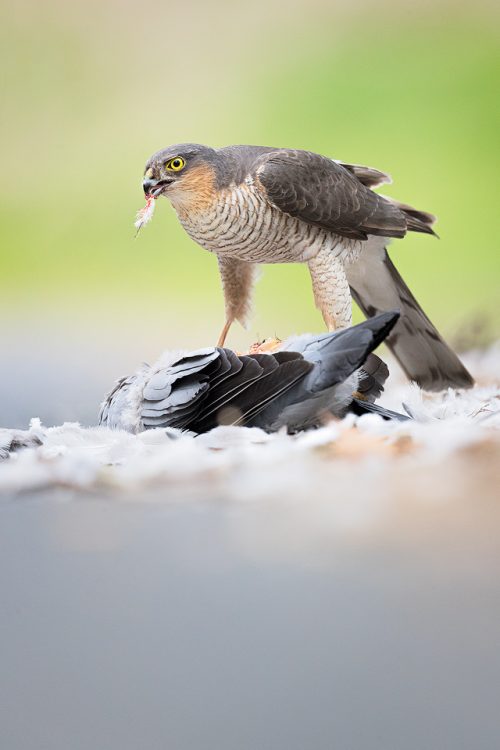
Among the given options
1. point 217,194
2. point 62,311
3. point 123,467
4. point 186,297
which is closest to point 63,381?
point 62,311

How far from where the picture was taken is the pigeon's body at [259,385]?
73 cm

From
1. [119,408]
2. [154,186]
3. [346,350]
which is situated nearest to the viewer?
[346,350]

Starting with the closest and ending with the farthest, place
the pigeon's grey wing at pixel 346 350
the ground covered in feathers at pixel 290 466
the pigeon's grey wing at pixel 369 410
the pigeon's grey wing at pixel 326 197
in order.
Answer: the ground covered in feathers at pixel 290 466 < the pigeon's grey wing at pixel 346 350 < the pigeon's grey wing at pixel 369 410 < the pigeon's grey wing at pixel 326 197

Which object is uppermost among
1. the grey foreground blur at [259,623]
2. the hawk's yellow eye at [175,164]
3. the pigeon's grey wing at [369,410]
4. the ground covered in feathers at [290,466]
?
the hawk's yellow eye at [175,164]

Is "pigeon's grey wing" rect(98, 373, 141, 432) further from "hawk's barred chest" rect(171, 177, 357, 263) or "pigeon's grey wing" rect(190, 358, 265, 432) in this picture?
"hawk's barred chest" rect(171, 177, 357, 263)

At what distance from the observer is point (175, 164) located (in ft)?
3.11

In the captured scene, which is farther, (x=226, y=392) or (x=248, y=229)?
(x=248, y=229)

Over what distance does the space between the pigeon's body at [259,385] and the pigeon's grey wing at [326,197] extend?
322 mm

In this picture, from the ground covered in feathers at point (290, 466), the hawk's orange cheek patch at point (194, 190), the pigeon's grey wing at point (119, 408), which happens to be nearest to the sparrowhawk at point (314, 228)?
the hawk's orange cheek patch at point (194, 190)

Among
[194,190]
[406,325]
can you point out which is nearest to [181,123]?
[194,190]

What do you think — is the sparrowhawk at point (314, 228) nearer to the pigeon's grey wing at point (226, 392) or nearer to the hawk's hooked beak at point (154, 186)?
the hawk's hooked beak at point (154, 186)

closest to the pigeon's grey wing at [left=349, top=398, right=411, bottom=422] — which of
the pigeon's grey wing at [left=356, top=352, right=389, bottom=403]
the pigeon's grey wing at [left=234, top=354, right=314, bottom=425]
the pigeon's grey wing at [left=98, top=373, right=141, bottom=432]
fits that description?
the pigeon's grey wing at [left=356, top=352, right=389, bottom=403]

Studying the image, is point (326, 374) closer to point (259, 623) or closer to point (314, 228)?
point (259, 623)

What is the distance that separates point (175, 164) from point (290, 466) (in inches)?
19.0
